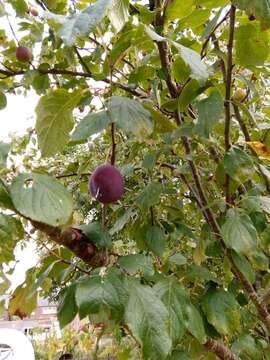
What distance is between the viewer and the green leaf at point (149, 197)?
2.57ft

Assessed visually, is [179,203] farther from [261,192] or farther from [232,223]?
[232,223]

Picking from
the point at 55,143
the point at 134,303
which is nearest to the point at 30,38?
the point at 55,143

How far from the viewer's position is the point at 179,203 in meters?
1.06

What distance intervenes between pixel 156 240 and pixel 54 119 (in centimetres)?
31

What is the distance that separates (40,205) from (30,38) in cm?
57

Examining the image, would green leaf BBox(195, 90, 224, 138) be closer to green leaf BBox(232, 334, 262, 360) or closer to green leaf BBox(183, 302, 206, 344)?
green leaf BBox(183, 302, 206, 344)

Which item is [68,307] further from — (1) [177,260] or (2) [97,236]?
(1) [177,260]

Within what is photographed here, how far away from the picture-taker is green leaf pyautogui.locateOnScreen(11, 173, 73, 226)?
436mm

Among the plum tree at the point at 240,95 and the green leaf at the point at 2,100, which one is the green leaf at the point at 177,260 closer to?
the plum tree at the point at 240,95

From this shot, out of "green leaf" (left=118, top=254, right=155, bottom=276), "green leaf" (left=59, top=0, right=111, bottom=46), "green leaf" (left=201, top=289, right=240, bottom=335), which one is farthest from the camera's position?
"green leaf" (left=201, top=289, right=240, bottom=335)

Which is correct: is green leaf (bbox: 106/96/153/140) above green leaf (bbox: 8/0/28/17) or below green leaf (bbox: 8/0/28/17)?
below

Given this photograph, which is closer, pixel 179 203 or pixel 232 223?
pixel 232 223

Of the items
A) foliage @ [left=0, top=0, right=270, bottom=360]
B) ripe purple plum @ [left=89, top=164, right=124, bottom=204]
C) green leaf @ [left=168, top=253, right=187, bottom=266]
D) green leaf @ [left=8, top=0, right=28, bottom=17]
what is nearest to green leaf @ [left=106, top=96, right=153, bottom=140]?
foliage @ [left=0, top=0, right=270, bottom=360]

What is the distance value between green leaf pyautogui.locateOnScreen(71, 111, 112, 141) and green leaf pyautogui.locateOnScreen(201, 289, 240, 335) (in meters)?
0.35
